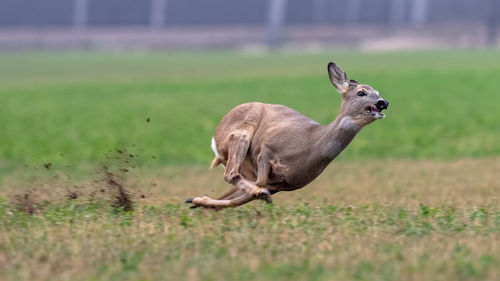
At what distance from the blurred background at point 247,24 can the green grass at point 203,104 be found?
2080 cm

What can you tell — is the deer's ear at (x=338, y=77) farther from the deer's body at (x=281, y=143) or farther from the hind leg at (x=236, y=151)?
the hind leg at (x=236, y=151)

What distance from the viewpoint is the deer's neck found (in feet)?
31.0

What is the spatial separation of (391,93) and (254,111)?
78.9 feet

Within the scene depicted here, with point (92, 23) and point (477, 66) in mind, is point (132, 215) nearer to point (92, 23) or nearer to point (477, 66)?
point (477, 66)

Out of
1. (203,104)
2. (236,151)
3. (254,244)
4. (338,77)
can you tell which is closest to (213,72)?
(203,104)

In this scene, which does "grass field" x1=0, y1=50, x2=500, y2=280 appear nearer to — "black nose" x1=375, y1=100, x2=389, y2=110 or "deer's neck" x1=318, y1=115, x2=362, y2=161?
"deer's neck" x1=318, y1=115, x2=362, y2=161

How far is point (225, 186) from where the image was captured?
16719mm

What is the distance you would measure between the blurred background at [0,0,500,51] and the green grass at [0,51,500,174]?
68.2 ft

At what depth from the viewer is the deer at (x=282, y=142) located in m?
9.45

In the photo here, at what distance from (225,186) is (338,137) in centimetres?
741

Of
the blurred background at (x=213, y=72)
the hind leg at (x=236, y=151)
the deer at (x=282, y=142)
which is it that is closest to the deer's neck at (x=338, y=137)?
the deer at (x=282, y=142)

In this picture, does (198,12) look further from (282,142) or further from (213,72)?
(282,142)

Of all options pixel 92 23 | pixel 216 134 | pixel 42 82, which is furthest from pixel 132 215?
pixel 92 23

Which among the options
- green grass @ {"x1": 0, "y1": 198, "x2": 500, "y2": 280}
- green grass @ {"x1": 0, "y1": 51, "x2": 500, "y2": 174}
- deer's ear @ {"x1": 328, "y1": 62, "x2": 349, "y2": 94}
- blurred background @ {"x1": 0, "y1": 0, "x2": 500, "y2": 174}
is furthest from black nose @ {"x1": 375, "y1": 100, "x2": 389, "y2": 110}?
green grass @ {"x1": 0, "y1": 51, "x2": 500, "y2": 174}
